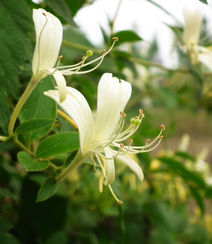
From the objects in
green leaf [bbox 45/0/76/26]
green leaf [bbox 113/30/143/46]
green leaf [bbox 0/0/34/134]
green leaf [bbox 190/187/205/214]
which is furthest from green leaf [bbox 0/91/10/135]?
green leaf [bbox 190/187/205/214]

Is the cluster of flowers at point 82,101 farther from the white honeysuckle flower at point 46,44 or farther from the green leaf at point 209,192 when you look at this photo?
the green leaf at point 209,192

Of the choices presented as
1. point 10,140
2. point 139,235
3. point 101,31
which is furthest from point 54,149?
point 139,235

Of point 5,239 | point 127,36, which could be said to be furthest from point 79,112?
point 127,36

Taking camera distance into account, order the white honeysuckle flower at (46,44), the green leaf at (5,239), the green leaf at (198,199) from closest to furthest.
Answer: the white honeysuckle flower at (46,44) → the green leaf at (5,239) → the green leaf at (198,199)

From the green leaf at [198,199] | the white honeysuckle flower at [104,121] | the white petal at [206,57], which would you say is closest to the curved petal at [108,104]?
the white honeysuckle flower at [104,121]

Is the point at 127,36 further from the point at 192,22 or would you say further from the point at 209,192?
the point at 209,192

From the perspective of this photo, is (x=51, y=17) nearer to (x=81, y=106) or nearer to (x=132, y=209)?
(x=81, y=106)

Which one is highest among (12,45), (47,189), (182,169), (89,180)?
(12,45)
